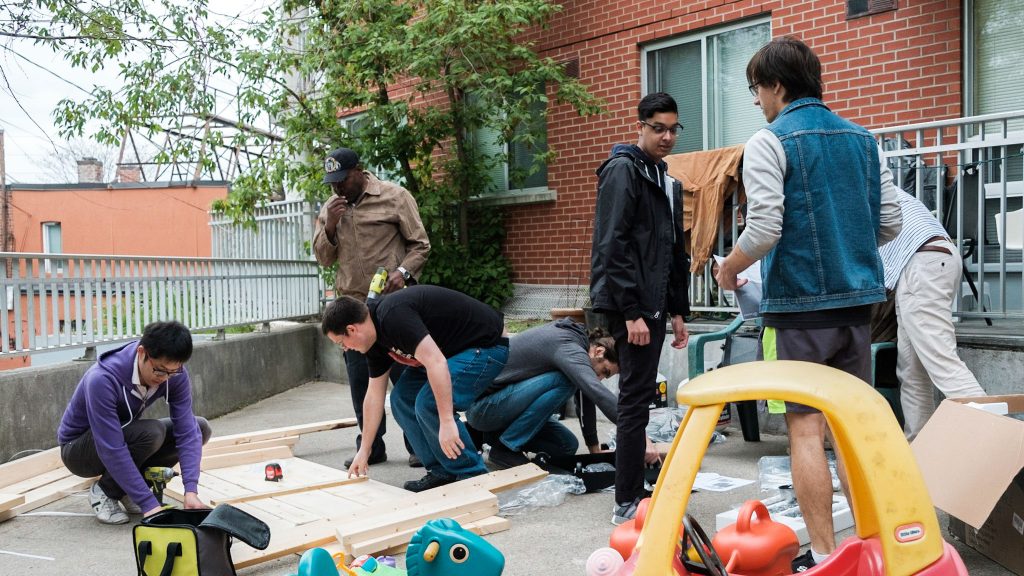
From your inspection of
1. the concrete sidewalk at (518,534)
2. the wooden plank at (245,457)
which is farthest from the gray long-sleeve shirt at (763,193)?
the wooden plank at (245,457)

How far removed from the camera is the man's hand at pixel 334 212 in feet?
19.6

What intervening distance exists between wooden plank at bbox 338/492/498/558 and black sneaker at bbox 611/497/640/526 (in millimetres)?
587

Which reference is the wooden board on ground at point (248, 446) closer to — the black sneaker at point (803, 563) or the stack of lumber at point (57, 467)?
the stack of lumber at point (57, 467)

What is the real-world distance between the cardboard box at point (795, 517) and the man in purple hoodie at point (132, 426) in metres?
2.42

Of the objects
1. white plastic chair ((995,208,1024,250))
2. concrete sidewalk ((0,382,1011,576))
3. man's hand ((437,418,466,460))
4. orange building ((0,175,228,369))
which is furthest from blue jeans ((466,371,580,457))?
orange building ((0,175,228,369))

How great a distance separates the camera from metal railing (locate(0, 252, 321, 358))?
19.6ft

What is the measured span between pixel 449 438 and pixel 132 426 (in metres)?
1.67

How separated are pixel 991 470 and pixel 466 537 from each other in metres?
1.86

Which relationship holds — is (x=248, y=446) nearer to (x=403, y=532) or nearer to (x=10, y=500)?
(x=10, y=500)


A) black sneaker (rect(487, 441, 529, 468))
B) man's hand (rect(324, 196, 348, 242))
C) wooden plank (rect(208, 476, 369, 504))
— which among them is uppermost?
man's hand (rect(324, 196, 348, 242))

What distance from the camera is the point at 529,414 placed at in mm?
5023

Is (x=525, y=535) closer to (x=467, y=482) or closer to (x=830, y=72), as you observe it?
(x=467, y=482)

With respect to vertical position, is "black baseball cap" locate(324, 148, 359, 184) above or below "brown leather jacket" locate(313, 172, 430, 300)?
above

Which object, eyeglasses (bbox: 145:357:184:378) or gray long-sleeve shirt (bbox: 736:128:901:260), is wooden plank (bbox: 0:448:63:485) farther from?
gray long-sleeve shirt (bbox: 736:128:901:260)
